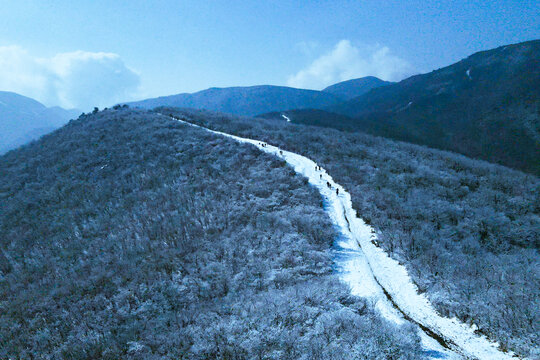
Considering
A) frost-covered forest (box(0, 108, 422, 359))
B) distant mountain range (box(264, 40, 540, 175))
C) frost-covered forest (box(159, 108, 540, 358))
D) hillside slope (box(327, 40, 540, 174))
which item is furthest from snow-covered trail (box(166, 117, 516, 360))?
hillside slope (box(327, 40, 540, 174))

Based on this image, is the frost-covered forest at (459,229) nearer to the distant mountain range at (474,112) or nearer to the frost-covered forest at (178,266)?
the frost-covered forest at (178,266)

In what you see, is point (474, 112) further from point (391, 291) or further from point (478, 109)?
point (391, 291)

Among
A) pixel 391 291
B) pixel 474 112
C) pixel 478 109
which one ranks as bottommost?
pixel 391 291

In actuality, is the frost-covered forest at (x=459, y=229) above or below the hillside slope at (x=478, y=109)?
below

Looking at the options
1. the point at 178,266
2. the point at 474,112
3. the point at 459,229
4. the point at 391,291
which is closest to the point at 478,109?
the point at 474,112

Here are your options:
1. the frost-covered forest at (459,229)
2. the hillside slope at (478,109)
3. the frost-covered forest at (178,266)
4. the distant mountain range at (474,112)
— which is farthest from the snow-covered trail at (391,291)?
the hillside slope at (478,109)

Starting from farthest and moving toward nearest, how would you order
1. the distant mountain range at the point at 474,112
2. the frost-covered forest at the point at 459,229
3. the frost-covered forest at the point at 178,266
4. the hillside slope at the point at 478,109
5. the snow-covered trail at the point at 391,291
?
the distant mountain range at the point at 474,112 < the hillside slope at the point at 478,109 < the frost-covered forest at the point at 459,229 < the frost-covered forest at the point at 178,266 < the snow-covered trail at the point at 391,291

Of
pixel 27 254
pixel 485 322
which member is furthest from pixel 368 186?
pixel 27 254

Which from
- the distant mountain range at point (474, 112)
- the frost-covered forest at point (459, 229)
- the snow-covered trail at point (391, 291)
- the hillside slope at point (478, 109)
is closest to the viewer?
the snow-covered trail at point (391, 291)
